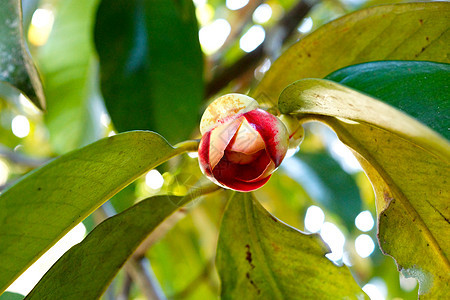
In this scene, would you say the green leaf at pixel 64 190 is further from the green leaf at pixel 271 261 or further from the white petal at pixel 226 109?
the green leaf at pixel 271 261

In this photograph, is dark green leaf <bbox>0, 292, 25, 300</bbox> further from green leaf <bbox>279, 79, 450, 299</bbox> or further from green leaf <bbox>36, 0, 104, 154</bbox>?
green leaf <bbox>36, 0, 104, 154</bbox>

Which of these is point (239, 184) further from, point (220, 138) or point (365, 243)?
point (365, 243)

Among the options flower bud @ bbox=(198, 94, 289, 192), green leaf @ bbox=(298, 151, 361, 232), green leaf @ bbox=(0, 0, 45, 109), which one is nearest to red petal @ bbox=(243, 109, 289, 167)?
flower bud @ bbox=(198, 94, 289, 192)

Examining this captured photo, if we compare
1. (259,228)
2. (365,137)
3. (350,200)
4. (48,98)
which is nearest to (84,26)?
(48,98)

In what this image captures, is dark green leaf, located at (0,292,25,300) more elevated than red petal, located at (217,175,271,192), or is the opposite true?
dark green leaf, located at (0,292,25,300)

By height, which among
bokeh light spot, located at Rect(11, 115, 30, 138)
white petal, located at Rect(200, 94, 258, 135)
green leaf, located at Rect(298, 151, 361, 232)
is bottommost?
green leaf, located at Rect(298, 151, 361, 232)

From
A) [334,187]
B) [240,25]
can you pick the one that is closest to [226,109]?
[334,187]
